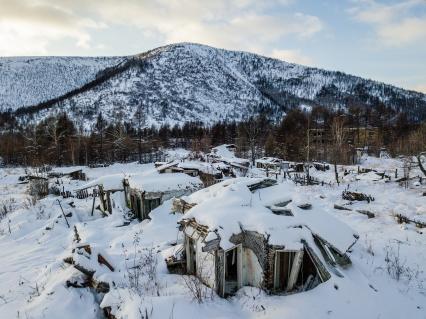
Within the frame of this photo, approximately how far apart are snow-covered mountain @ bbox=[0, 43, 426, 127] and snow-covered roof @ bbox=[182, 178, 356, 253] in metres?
83.2

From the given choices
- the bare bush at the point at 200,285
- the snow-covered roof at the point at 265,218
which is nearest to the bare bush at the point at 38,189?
the snow-covered roof at the point at 265,218

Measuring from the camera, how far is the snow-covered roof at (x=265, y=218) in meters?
7.55

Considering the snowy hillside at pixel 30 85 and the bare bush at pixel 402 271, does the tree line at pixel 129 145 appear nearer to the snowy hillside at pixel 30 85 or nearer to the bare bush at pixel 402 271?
the bare bush at pixel 402 271

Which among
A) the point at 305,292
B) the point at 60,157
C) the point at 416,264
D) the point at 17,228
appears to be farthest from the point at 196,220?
the point at 60,157

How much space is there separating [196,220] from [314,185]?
21.5m

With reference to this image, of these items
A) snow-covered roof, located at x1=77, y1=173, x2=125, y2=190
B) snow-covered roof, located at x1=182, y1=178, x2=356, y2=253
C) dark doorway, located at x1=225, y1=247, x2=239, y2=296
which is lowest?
dark doorway, located at x1=225, y1=247, x2=239, y2=296

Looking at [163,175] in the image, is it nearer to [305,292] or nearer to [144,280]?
[144,280]

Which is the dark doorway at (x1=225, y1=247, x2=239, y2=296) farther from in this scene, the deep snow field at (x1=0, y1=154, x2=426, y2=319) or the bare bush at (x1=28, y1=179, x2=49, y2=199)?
the bare bush at (x1=28, y1=179, x2=49, y2=199)

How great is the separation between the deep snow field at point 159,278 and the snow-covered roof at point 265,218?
1062 millimetres

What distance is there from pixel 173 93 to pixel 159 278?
131304 mm

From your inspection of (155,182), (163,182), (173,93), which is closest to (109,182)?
(155,182)

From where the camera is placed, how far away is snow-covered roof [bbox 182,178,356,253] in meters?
7.55

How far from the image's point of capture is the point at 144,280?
834cm


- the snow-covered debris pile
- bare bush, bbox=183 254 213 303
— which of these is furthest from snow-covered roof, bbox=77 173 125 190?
bare bush, bbox=183 254 213 303
